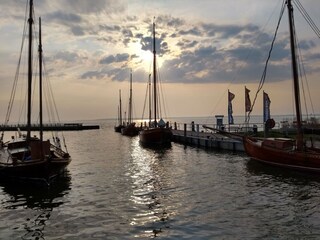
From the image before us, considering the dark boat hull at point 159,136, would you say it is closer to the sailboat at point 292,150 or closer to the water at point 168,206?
the sailboat at point 292,150

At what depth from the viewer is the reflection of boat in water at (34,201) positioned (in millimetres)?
13318

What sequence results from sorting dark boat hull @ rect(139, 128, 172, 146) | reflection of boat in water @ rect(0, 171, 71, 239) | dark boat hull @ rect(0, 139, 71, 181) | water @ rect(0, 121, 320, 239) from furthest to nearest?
dark boat hull @ rect(139, 128, 172, 146) → dark boat hull @ rect(0, 139, 71, 181) → reflection of boat in water @ rect(0, 171, 71, 239) → water @ rect(0, 121, 320, 239)

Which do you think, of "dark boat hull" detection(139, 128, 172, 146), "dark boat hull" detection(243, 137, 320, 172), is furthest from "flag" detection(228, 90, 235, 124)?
"dark boat hull" detection(243, 137, 320, 172)

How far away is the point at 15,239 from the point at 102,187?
8.99m

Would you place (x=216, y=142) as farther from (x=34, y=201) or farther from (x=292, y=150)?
(x=34, y=201)

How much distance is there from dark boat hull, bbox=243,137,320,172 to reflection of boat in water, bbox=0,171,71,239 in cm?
1404

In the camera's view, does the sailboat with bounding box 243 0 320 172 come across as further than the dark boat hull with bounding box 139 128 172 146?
No

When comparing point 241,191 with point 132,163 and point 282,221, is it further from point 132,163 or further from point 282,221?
point 132,163

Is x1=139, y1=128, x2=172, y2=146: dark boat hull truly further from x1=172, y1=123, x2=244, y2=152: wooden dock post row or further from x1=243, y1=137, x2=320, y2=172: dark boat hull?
x1=243, y1=137, x2=320, y2=172: dark boat hull

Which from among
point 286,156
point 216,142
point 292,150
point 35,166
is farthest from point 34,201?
point 216,142

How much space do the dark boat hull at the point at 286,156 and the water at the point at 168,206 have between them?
0.76 metres

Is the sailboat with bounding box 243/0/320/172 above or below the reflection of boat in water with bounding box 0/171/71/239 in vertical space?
above

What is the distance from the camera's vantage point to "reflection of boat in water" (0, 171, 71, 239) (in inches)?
524

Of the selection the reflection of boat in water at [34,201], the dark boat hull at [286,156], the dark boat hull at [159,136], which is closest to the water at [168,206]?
the reflection of boat in water at [34,201]
